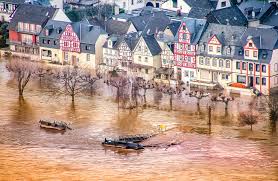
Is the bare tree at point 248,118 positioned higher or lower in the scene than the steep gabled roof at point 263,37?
lower

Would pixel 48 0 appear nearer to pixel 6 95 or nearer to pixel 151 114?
pixel 6 95

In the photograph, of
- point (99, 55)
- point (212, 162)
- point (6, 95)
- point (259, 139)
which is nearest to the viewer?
point (212, 162)

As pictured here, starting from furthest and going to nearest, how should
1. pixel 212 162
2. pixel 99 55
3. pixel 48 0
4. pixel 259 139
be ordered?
pixel 48 0, pixel 99 55, pixel 259 139, pixel 212 162

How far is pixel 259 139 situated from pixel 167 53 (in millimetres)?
17164

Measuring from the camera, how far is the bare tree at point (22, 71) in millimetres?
74938

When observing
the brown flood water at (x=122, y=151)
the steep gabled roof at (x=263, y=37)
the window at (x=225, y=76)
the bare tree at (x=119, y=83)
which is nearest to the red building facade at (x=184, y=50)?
the window at (x=225, y=76)

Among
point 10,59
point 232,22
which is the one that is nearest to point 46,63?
point 10,59

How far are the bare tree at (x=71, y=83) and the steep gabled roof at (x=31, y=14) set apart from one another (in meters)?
10.1

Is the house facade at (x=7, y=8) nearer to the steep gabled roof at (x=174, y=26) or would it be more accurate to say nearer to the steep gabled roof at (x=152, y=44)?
the steep gabled roof at (x=152, y=44)

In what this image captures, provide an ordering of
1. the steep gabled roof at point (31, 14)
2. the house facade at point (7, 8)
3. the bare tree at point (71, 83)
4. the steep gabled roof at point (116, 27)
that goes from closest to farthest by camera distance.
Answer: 1. the bare tree at point (71, 83)
2. the steep gabled roof at point (116, 27)
3. the steep gabled roof at point (31, 14)
4. the house facade at point (7, 8)

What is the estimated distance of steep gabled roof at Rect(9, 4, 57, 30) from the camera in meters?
86.9

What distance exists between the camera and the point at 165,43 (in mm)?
79125

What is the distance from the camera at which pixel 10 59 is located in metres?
86.0

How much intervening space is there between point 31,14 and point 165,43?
14.5m
